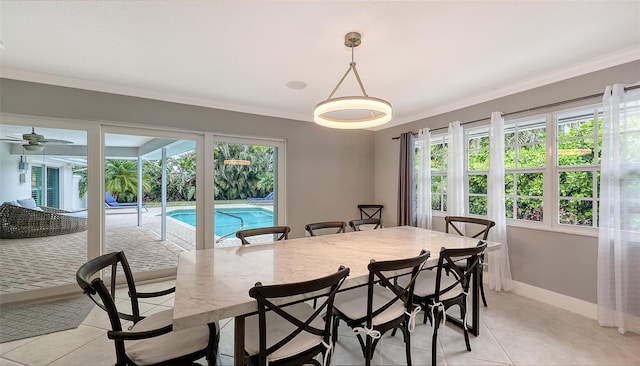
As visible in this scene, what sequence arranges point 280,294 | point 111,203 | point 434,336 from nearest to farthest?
point 280,294, point 434,336, point 111,203

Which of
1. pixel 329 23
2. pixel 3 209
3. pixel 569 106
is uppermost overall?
pixel 329 23

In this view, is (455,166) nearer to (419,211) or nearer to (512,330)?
(419,211)

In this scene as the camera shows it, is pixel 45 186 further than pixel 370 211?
No

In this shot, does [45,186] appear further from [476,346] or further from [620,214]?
[620,214]

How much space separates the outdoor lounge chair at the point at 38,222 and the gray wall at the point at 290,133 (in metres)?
1.14

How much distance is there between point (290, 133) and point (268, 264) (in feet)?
9.64

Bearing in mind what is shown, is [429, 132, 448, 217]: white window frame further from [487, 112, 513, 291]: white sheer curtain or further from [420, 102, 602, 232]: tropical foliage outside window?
[487, 112, 513, 291]: white sheer curtain

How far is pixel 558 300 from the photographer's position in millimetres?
2678

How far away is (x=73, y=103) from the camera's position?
2.89 m

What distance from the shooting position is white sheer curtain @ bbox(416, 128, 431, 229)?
3986 millimetres

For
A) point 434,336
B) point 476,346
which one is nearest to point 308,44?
point 434,336

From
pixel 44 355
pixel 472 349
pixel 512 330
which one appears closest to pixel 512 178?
pixel 512 330

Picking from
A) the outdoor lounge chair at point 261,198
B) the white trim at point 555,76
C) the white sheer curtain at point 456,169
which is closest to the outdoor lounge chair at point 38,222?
the outdoor lounge chair at point 261,198

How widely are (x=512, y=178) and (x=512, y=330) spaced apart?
180 cm
